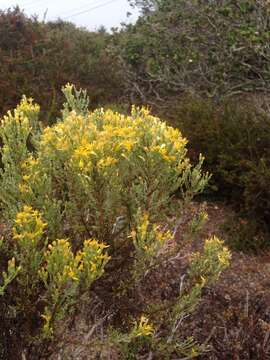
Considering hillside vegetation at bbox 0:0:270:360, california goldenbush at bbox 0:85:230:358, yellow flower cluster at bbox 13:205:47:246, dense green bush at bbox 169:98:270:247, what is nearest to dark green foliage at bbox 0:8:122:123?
hillside vegetation at bbox 0:0:270:360

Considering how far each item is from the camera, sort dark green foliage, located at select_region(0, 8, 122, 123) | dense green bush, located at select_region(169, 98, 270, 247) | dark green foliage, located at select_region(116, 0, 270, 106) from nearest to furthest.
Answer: dense green bush, located at select_region(169, 98, 270, 247) → dark green foliage, located at select_region(0, 8, 122, 123) → dark green foliage, located at select_region(116, 0, 270, 106)

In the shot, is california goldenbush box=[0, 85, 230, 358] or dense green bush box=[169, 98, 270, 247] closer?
california goldenbush box=[0, 85, 230, 358]

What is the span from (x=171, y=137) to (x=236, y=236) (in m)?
3.10

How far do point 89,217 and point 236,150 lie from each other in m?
3.48

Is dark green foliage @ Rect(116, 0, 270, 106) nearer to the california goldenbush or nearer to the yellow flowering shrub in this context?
the california goldenbush

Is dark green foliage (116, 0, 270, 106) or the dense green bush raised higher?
dark green foliage (116, 0, 270, 106)

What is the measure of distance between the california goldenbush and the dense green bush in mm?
2788

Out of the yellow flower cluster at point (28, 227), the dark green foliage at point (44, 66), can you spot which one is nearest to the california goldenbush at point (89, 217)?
the yellow flower cluster at point (28, 227)

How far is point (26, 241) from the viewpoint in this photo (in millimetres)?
2230

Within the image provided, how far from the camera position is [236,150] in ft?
19.4

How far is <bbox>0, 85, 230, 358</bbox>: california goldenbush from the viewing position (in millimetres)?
2322

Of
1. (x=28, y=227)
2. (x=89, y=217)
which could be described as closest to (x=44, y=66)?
(x=89, y=217)

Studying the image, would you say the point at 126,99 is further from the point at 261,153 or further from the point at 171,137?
the point at 171,137

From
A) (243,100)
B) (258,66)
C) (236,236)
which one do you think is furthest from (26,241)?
(258,66)
